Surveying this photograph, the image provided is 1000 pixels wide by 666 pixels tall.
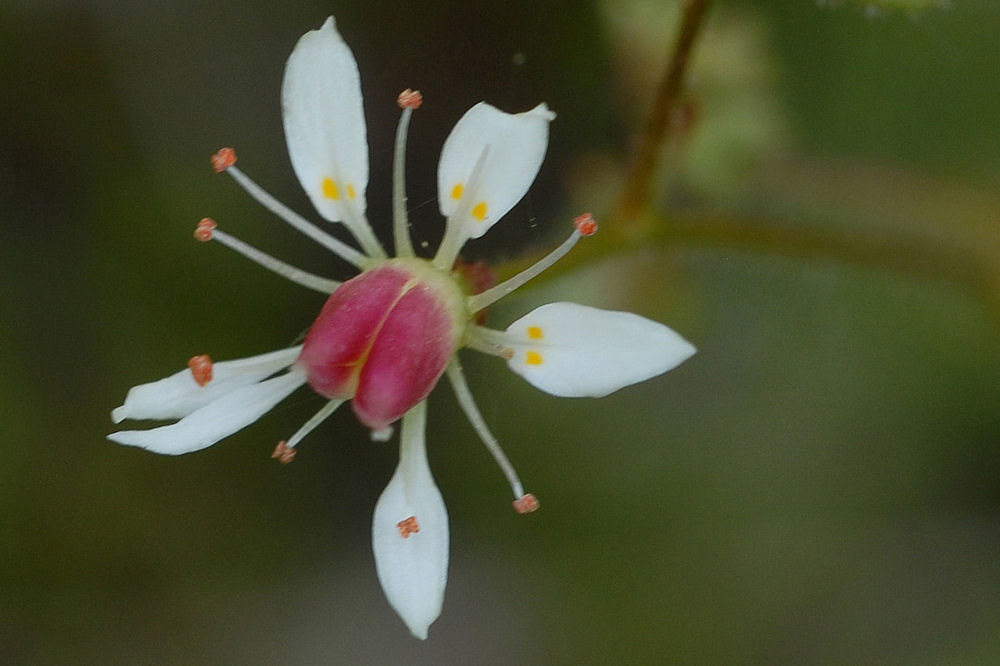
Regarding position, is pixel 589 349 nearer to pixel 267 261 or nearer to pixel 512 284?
pixel 512 284

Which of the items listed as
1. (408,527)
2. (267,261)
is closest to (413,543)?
(408,527)

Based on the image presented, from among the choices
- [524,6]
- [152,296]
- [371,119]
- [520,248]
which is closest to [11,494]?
[152,296]

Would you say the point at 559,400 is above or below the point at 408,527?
below

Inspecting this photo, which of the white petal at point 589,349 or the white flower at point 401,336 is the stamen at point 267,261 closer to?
the white flower at point 401,336

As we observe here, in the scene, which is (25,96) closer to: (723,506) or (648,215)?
(648,215)

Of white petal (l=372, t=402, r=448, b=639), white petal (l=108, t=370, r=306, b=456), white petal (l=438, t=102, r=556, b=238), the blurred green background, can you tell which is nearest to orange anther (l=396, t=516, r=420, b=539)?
white petal (l=372, t=402, r=448, b=639)

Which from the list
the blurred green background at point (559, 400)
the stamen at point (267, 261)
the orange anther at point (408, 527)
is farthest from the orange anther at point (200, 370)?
the blurred green background at point (559, 400)
